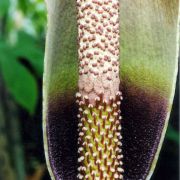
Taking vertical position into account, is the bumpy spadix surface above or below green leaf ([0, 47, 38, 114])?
above

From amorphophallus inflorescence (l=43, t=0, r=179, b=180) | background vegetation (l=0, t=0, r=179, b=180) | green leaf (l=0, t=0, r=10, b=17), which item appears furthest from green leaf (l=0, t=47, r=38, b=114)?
amorphophallus inflorescence (l=43, t=0, r=179, b=180)

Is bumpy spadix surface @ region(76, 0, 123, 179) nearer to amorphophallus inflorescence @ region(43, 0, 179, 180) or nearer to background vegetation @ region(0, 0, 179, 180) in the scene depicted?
amorphophallus inflorescence @ region(43, 0, 179, 180)

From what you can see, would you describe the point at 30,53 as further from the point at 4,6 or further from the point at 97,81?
the point at 97,81

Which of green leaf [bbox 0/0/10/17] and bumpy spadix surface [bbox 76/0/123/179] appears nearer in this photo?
bumpy spadix surface [bbox 76/0/123/179]

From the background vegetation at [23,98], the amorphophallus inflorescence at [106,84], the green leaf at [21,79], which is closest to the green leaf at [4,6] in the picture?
the background vegetation at [23,98]

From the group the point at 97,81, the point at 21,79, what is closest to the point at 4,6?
the point at 21,79

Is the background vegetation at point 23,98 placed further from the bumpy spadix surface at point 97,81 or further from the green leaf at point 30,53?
the bumpy spadix surface at point 97,81

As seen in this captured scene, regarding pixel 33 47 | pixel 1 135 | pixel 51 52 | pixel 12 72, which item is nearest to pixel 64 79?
pixel 51 52

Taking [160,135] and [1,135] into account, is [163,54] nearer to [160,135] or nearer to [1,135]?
[160,135]
